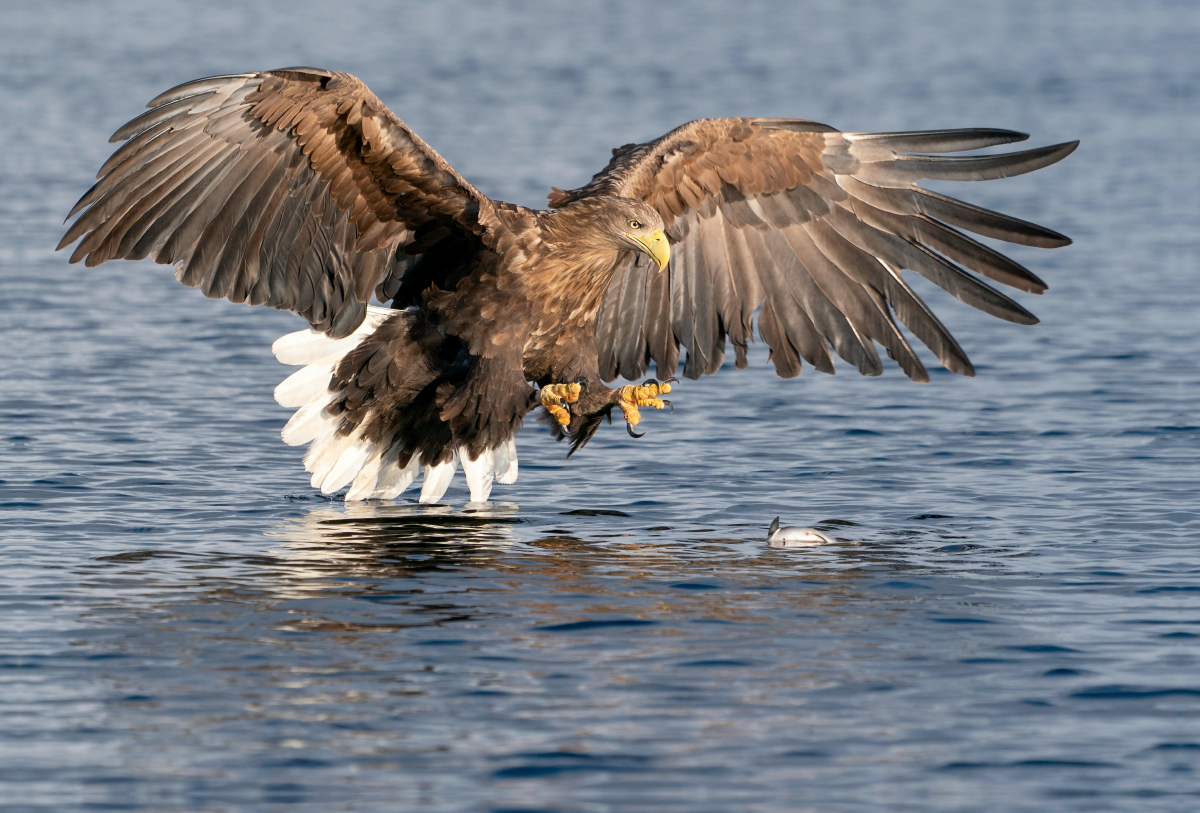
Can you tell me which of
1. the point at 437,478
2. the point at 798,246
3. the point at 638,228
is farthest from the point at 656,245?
the point at 437,478

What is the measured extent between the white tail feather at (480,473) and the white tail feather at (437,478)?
67 millimetres

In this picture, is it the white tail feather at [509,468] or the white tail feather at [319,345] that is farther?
the white tail feather at [509,468]

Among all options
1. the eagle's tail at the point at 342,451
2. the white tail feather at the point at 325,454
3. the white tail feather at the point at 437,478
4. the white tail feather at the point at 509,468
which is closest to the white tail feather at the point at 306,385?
the eagle's tail at the point at 342,451

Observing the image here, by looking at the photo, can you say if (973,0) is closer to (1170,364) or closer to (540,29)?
(540,29)

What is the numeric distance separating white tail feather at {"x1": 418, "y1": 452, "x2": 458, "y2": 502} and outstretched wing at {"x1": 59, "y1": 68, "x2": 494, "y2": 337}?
0.87 meters

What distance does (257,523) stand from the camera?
7426 mm

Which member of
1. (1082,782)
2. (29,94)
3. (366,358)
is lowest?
(1082,782)

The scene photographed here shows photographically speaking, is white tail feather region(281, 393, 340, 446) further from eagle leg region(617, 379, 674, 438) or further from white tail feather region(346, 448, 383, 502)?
eagle leg region(617, 379, 674, 438)

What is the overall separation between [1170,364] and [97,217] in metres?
6.68

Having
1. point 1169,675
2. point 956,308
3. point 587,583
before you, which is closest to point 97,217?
point 587,583

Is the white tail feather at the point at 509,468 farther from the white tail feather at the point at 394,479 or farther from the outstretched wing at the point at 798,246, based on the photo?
the outstretched wing at the point at 798,246

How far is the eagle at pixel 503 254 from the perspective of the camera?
23.0ft

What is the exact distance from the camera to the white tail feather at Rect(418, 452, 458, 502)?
7.96 metres

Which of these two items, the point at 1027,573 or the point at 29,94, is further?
the point at 29,94
